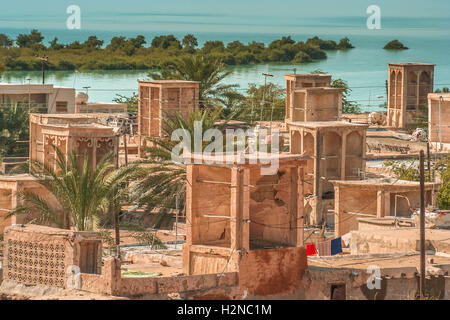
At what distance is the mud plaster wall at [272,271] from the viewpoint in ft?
56.9

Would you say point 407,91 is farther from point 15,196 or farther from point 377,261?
point 377,261

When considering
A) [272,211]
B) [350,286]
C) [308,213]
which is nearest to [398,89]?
[308,213]

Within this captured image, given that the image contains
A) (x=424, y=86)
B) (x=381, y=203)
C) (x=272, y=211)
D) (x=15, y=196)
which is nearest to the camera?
(x=272, y=211)

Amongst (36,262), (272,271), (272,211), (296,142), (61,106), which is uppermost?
(61,106)

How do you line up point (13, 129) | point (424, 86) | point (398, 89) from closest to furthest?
point (13, 129)
point (398, 89)
point (424, 86)

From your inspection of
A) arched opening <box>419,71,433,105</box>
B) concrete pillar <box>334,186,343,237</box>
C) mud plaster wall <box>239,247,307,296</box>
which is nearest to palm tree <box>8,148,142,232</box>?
mud plaster wall <box>239,247,307,296</box>

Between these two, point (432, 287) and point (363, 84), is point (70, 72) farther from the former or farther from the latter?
point (432, 287)

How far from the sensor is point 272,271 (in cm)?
1762

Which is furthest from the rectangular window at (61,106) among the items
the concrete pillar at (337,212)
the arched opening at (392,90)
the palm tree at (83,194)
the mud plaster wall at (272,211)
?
the mud plaster wall at (272,211)

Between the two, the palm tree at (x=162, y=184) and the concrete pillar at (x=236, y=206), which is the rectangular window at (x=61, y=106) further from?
the concrete pillar at (x=236, y=206)

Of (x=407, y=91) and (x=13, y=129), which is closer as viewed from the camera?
(x=13, y=129)
